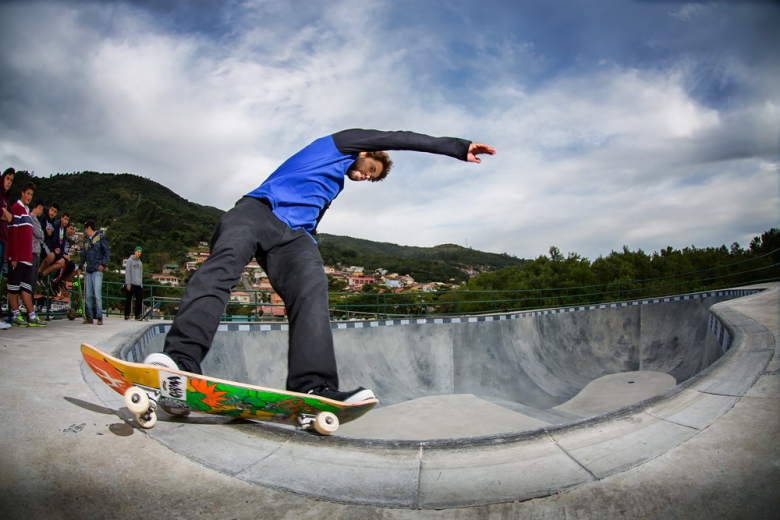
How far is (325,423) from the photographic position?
1.87m

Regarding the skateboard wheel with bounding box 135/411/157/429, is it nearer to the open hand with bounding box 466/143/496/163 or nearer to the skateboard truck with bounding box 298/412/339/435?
the skateboard truck with bounding box 298/412/339/435

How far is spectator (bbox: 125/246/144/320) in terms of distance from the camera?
31.1 ft

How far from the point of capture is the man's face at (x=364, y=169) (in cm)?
268

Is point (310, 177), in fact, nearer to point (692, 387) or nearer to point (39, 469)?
point (39, 469)

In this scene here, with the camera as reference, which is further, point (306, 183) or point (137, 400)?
point (306, 183)

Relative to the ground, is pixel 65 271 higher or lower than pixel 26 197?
lower

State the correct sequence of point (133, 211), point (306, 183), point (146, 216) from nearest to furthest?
point (306, 183), point (146, 216), point (133, 211)

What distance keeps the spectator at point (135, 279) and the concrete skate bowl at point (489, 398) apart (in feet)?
8.93

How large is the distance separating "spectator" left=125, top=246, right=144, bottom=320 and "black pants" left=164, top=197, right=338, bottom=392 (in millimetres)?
8494

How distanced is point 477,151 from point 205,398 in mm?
1949

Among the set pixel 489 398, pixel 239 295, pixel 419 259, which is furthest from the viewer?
pixel 419 259

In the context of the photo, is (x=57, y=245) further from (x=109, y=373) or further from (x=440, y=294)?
(x=440, y=294)

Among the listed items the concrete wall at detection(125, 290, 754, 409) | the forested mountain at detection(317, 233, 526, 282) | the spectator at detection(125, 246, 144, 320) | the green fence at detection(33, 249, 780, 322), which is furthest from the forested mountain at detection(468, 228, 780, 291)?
the spectator at detection(125, 246, 144, 320)

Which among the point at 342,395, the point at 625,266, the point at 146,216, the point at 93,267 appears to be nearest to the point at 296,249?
the point at 342,395
